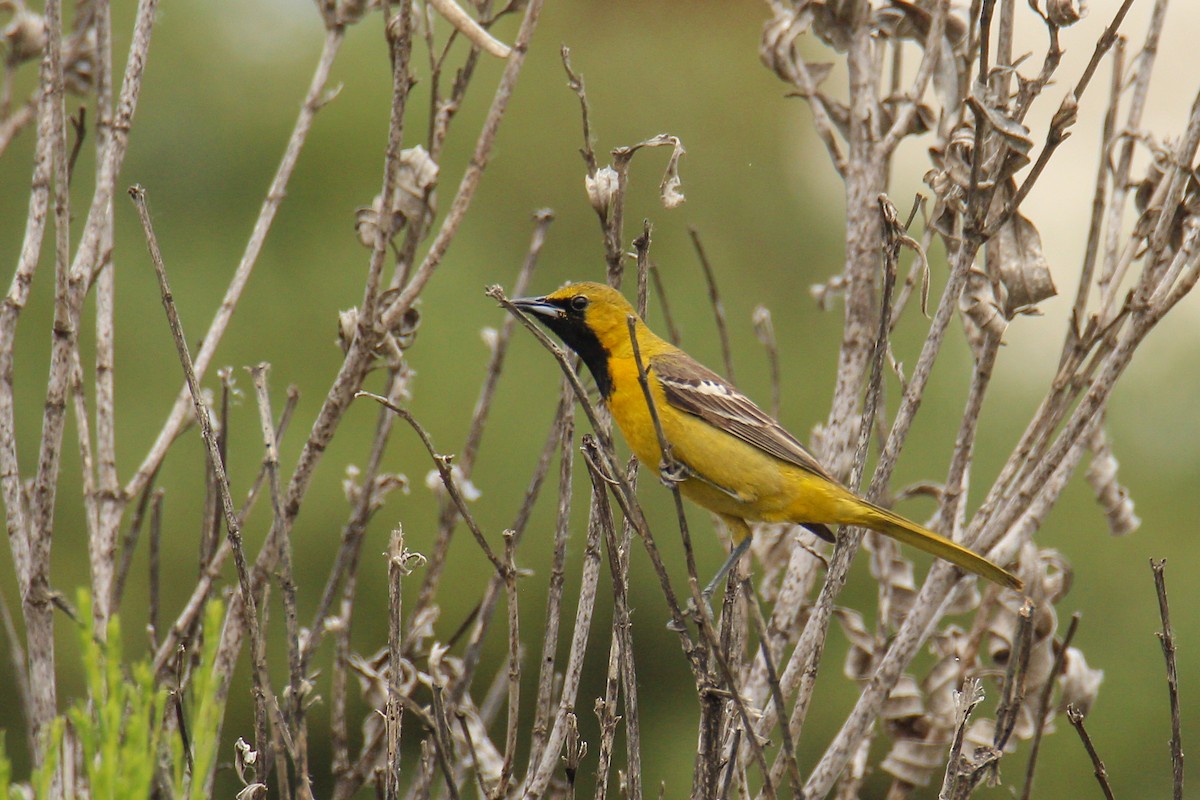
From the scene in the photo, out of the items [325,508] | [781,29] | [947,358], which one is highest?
[947,358]

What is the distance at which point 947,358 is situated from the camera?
6.54 meters

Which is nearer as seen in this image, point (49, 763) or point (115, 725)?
point (49, 763)

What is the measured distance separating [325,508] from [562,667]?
1.50 metres

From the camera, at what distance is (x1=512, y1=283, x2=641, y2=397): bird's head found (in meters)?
3.92

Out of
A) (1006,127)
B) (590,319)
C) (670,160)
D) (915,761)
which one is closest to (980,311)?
(1006,127)

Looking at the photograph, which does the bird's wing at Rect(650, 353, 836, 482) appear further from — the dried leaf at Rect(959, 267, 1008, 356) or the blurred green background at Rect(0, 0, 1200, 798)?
the blurred green background at Rect(0, 0, 1200, 798)

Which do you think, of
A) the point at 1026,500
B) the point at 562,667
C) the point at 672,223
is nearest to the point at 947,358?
the point at 672,223

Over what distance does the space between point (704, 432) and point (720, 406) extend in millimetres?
122

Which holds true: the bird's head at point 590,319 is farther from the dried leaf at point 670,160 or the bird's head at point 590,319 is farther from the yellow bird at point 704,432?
the dried leaf at point 670,160

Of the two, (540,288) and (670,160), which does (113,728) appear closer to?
(670,160)

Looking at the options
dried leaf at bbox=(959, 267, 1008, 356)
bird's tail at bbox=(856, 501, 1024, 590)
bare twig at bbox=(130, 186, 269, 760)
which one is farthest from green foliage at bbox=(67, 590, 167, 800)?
dried leaf at bbox=(959, 267, 1008, 356)

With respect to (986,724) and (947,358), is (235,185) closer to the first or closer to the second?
(947,358)

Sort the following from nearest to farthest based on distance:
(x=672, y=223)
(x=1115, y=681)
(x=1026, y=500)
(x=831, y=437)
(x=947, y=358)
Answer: (x=1026, y=500), (x=831, y=437), (x=1115, y=681), (x=947, y=358), (x=672, y=223)

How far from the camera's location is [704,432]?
3.80 m
